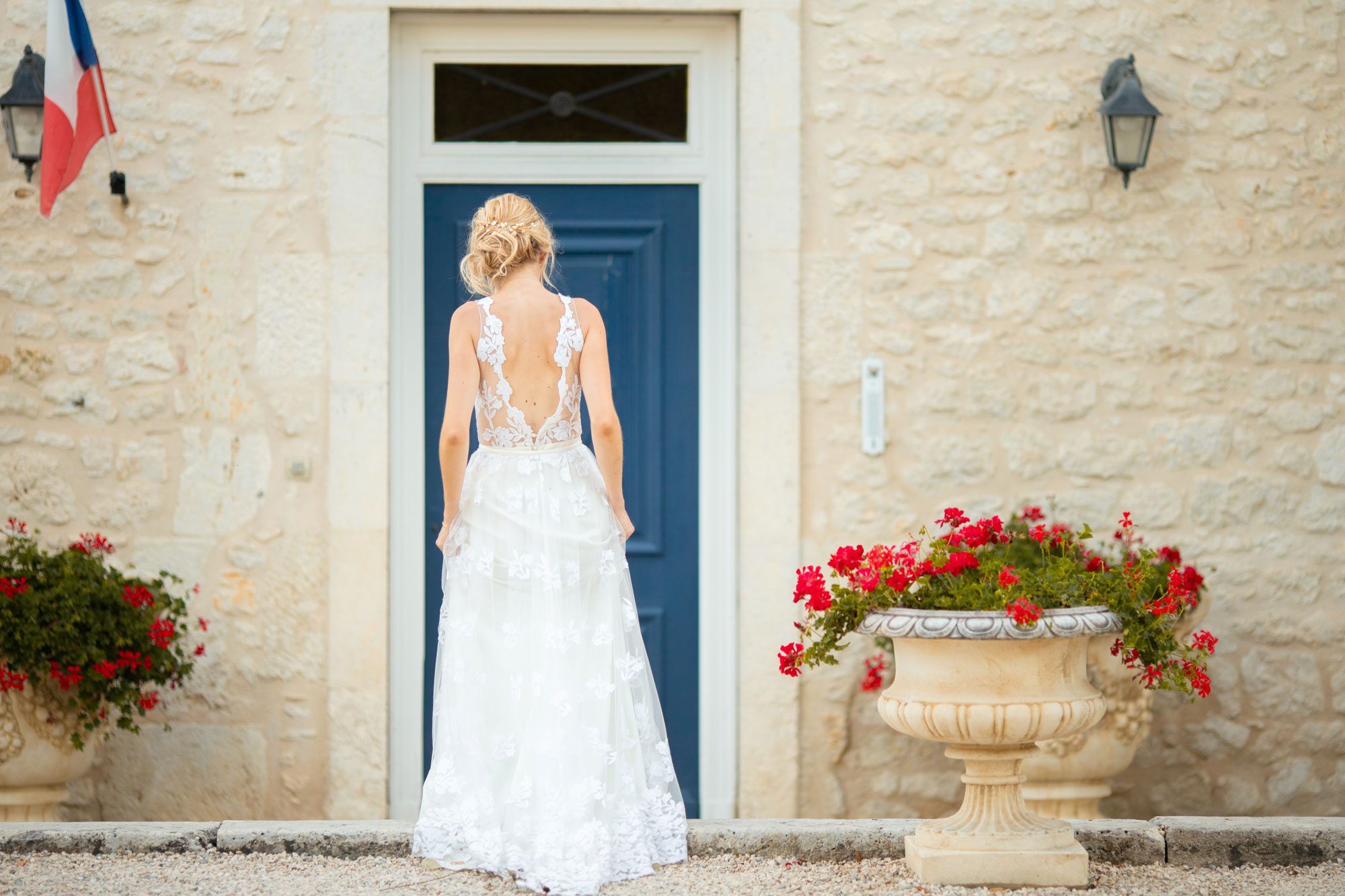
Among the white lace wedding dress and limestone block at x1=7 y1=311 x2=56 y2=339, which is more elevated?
limestone block at x1=7 y1=311 x2=56 y2=339

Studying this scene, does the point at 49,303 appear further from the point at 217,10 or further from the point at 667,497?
the point at 667,497

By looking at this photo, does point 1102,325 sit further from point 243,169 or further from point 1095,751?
point 243,169

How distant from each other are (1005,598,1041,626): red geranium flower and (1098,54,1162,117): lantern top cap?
205 centimetres

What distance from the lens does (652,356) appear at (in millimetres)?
4828

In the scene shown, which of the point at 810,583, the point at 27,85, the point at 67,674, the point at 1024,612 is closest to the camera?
the point at 1024,612

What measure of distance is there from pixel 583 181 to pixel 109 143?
62.6 inches

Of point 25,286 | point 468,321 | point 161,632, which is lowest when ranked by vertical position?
point 161,632

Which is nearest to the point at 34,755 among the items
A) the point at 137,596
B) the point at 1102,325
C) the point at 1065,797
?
the point at 137,596

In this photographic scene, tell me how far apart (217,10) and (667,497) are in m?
2.27

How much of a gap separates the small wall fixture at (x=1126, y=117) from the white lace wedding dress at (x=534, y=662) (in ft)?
7.20

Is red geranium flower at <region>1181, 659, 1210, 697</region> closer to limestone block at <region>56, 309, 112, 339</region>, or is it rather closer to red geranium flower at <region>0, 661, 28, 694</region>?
red geranium flower at <region>0, 661, 28, 694</region>

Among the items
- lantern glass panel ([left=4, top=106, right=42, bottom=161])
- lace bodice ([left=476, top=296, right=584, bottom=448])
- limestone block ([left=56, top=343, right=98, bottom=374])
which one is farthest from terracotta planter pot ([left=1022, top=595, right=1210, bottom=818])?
lantern glass panel ([left=4, top=106, right=42, bottom=161])

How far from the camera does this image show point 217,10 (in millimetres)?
4617

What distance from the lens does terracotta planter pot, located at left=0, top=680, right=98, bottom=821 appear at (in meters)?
4.03
